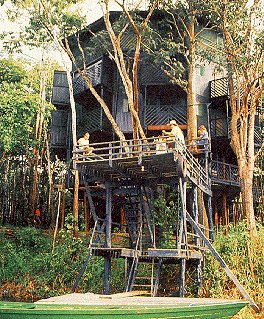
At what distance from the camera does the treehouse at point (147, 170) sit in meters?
14.8

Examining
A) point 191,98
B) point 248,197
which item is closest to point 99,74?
point 191,98

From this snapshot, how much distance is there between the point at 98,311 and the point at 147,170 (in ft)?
20.8

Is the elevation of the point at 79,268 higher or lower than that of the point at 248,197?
lower

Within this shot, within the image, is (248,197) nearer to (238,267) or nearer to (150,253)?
(238,267)

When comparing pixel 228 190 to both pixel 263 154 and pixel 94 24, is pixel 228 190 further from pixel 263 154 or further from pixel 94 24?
pixel 94 24

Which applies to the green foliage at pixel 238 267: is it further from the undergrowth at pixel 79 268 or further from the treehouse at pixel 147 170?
the treehouse at pixel 147 170

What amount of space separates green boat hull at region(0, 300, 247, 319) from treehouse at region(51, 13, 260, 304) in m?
2.97

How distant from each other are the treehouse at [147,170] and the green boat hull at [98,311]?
2970 millimetres

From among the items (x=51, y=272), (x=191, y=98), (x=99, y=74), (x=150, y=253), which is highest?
(x=99, y=74)

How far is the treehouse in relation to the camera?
14838 mm

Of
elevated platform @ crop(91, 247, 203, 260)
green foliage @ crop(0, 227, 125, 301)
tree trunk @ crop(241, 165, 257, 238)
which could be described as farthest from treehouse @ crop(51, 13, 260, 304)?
tree trunk @ crop(241, 165, 257, 238)

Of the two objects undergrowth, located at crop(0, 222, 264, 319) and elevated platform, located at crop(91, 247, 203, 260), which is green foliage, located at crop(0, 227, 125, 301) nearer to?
undergrowth, located at crop(0, 222, 264, 319)

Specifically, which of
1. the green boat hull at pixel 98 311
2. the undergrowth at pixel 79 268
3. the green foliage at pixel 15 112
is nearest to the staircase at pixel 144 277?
the undergrowth at pixel 79 268

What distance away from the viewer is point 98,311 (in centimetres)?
973
